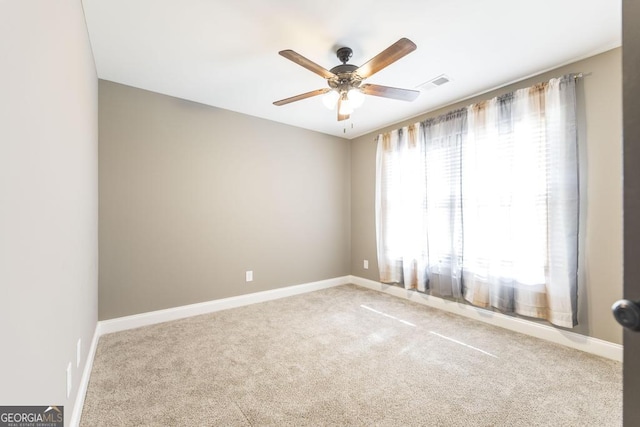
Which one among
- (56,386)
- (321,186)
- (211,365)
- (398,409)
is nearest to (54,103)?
(56,386)

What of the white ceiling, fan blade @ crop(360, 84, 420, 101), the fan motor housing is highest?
the white ceiling

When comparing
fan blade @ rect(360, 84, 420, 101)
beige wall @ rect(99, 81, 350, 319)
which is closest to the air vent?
fan blade @ rect(360, 84, 420, 101)

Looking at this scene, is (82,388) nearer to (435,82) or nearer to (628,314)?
(628,314)

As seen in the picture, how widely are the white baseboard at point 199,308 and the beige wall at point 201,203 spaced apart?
2.8 inches

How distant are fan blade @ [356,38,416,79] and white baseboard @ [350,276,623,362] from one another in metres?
2.64

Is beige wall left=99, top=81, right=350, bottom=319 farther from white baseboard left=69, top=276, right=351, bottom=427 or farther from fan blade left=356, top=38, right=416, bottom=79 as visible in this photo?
fan blade left=356, top=38, right=416, bottom=79

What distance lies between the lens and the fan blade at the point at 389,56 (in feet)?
5.32

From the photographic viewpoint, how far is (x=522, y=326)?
260 centimetres

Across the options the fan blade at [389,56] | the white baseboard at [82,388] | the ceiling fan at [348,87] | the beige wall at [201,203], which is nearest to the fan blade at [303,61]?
the ceiling fan at [348,87]

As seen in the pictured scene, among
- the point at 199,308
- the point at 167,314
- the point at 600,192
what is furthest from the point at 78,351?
the point at 600,192

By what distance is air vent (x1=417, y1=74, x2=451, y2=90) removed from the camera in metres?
2.62

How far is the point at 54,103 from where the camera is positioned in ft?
3.77

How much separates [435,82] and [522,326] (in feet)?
8.28

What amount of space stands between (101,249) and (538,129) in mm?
4240
